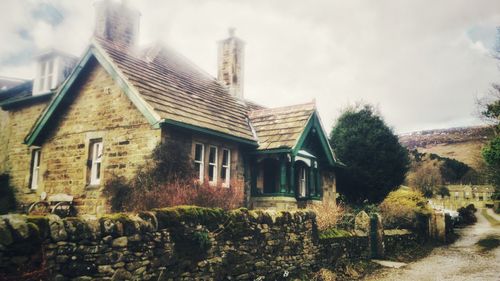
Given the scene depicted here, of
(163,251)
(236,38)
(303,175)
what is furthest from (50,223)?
(236,38)

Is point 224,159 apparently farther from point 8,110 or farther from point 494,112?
point 494,112

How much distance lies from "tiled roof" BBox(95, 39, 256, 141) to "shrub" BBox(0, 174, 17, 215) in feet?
26.8

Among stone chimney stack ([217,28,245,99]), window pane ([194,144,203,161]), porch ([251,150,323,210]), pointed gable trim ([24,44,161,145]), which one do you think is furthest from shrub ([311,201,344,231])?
stone chimney stack ([217,28,245,99])

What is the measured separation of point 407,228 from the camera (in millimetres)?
18062

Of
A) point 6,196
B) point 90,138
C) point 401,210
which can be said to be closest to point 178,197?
point 90,138

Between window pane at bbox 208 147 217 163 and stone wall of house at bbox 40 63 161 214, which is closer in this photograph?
stone wall of house at bbox 40 63 161 214

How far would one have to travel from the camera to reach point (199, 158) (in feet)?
45.6

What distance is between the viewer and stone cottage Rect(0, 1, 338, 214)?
1317cm

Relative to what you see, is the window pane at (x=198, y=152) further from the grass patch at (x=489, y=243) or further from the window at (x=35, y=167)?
the grass patch at (x=489, y=243)

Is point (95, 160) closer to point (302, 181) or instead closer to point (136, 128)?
point (136, 128)

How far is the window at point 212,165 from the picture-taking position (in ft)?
47.2

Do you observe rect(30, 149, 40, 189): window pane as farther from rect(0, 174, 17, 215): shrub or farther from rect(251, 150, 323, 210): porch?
rect(251, 150, 323, 210): porch

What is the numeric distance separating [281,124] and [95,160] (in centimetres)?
770

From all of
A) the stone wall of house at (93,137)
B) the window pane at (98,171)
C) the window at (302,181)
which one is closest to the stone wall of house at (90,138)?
the stone wall of house at (93,137)
